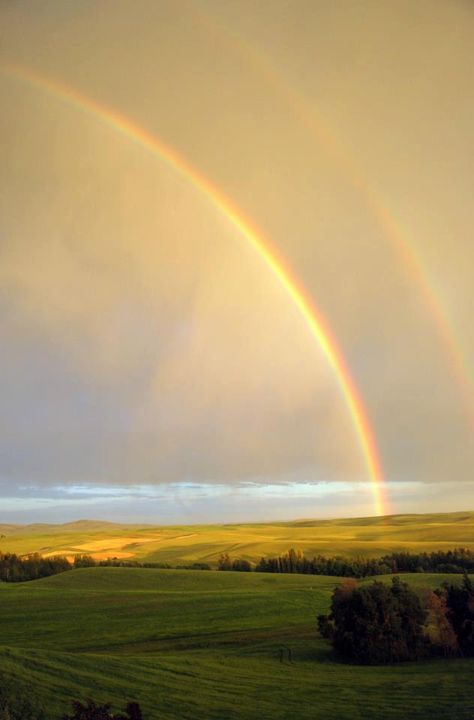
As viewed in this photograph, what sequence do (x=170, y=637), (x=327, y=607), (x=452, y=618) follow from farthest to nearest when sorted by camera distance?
(x=327, y=607) → (x=170, y=637) → (x=452, y=618)

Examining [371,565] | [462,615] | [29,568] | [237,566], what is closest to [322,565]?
[371,565]

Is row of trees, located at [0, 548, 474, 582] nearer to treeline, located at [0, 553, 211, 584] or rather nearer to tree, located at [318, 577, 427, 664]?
treeline, located at [0, 553, 211, 584]

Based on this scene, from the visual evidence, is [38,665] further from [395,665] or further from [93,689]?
[395,665]

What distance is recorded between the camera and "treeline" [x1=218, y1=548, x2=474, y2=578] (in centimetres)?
9431

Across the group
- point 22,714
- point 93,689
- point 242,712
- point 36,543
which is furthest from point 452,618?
point 36,543

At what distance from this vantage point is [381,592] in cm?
4381

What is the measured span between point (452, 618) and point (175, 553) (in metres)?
116

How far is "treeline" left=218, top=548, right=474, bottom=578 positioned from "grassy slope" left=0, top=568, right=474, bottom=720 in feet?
66.0

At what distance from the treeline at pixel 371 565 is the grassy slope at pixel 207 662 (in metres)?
20.1

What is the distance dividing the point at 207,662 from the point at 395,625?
1308 centimetres

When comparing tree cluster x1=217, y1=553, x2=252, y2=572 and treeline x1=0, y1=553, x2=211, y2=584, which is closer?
tree cluster x1=217, y1=553, x2=252, y2=572

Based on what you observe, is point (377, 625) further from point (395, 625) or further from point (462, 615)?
point (462, 615)

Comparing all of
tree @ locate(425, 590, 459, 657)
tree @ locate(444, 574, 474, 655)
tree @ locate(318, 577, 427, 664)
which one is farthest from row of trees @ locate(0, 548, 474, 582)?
tree @ locate(318, 577, 427, 664)

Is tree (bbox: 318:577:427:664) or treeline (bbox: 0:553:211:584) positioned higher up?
tree (bbox: 318:577:427:664)
